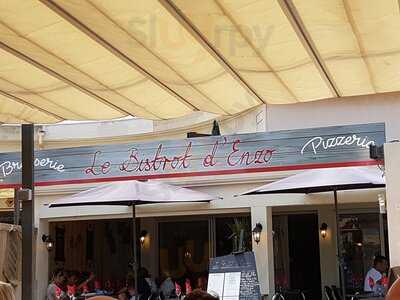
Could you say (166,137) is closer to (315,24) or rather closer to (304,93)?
(304,93)

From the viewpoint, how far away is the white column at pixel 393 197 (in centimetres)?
677

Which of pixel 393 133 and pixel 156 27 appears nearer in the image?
pixel 156 27

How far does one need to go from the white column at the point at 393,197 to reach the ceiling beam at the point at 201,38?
2101 mm

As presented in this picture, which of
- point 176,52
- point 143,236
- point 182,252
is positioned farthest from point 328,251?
point 176,52

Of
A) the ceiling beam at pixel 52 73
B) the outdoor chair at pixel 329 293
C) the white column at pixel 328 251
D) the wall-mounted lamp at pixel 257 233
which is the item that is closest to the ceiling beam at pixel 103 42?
the ceiling beam at pixel 52 73

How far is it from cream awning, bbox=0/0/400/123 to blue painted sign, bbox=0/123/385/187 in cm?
637

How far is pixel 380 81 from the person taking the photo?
5383mm

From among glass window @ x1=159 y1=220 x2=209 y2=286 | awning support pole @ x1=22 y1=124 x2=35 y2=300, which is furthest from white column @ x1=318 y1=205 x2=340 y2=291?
awning support pole @ x1=22 y1=124 x2=35 y2=300

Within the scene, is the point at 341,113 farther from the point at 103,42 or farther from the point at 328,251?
the point at 103,42

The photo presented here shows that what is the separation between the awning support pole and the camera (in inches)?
135

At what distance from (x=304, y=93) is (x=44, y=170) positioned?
9406mm

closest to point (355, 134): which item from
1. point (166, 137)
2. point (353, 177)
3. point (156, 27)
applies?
point (353, 177)

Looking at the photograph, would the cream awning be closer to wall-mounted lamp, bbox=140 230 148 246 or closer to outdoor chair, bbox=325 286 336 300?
outdoor chair, bbox=325 286 336 300

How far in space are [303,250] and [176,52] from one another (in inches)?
442
